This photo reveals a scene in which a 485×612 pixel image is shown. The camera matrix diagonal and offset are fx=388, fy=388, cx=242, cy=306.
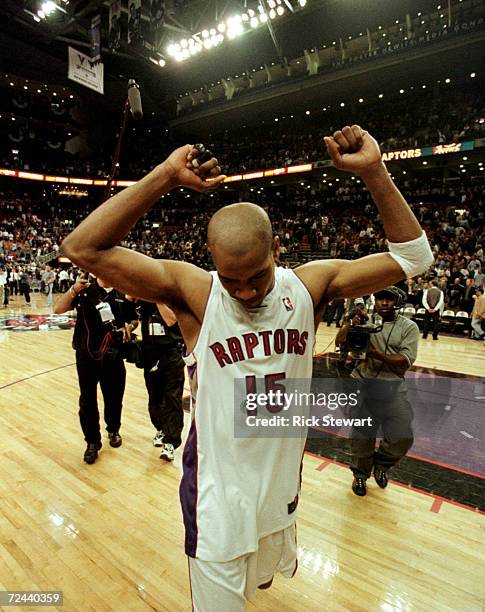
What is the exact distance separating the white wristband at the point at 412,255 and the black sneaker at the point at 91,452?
3.44m

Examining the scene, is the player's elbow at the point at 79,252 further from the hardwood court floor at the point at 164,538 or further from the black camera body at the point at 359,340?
the black camera body at the point at 359,340

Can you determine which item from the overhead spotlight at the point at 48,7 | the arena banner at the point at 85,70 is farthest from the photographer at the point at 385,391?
the overhead spotlight at the point at 48,7

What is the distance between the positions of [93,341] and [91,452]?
1058 mm

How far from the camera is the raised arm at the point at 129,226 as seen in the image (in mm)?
1123

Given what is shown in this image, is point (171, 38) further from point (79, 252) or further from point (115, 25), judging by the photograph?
point (79, 252)

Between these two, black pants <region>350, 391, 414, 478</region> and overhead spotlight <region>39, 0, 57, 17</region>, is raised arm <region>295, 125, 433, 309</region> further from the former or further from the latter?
overhead spotlight <region>39, 0, 57, 17</region>

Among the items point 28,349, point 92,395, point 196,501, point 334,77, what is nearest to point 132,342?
point 92,395

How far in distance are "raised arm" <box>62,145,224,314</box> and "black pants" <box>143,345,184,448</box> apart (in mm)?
2601

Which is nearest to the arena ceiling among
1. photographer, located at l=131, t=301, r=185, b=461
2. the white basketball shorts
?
photographer, located at l=131, t=301, r=185, b=461

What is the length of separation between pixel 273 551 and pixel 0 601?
6.03 ft

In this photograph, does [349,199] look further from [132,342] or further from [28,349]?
[132,342]

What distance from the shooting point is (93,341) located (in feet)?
11.8

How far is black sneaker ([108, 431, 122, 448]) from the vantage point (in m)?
3.97

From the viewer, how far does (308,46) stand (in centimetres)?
2059
